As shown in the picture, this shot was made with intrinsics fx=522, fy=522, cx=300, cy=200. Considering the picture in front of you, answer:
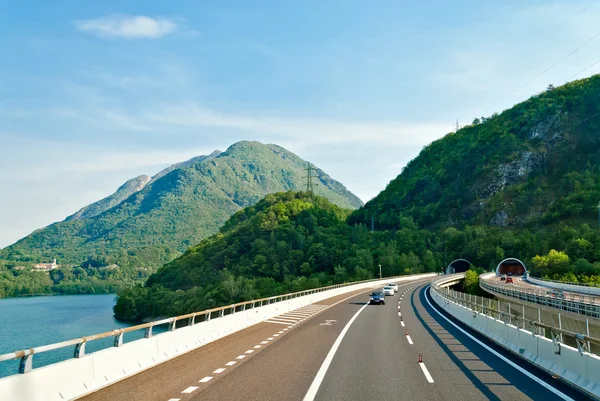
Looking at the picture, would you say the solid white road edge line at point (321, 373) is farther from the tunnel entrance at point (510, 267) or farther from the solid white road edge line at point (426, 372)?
the tunnel entrance at point (510, 267)

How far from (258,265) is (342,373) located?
139563 millimetres

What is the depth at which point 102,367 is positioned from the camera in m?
10.9

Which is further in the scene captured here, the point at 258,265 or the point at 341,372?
the point at 258,265

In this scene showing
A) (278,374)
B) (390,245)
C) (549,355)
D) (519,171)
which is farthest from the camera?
(519,171)

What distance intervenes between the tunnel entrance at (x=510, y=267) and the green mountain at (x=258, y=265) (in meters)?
32.7

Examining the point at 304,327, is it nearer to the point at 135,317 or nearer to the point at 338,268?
the point at 135,317

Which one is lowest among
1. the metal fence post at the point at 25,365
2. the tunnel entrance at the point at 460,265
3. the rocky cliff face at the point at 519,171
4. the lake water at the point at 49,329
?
the lake water at the point at 49,329

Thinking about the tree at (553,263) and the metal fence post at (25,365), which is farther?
the tree at (553,263)

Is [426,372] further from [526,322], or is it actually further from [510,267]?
[510,267]

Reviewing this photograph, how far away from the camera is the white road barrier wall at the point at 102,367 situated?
27.1 ft

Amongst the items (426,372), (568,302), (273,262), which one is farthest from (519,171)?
(426,372)

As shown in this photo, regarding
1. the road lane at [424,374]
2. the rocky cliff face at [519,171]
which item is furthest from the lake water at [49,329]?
the rocky cliff face at [519,171]

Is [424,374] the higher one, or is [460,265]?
[424,374]

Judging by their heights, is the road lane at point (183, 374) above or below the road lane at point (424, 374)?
above
